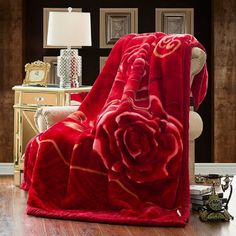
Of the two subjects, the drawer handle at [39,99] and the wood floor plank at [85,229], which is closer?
the wood floor plank at [85,229]

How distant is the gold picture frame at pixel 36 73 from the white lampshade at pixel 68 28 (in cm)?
36

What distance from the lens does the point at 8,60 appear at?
7.03 m

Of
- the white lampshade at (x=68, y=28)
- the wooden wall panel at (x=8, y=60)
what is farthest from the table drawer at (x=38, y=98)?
the wooden wall panel at (x=8, y=60)

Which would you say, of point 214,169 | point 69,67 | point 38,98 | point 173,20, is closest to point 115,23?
point 173,20

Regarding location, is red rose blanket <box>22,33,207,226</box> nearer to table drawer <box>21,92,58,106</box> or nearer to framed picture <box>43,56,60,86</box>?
table drawer <box>21,92,58,106</box>

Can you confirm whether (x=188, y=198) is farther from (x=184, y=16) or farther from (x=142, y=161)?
(x=184, y=16)

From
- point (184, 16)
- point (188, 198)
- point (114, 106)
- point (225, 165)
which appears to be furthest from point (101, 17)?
point (188, 198)

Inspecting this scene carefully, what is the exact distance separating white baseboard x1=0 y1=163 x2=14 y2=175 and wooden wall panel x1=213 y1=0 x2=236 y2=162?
1.72 m

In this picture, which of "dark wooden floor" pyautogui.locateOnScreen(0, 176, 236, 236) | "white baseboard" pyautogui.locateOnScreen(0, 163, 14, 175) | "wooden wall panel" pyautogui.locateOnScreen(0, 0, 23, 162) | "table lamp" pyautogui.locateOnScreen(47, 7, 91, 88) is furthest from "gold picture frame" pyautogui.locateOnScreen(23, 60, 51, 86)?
"dark wooden floor" pyautogui.locateOnScreen(0, 176, 236, 236)

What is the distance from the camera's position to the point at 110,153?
4.93 metres

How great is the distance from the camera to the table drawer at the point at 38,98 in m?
6.27

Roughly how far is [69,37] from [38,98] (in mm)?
511

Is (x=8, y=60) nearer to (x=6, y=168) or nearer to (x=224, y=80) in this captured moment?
(x=6, y=168)

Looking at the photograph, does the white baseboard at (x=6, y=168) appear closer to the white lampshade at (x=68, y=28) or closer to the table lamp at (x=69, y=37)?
the table lamp at (x=69, y=37)
